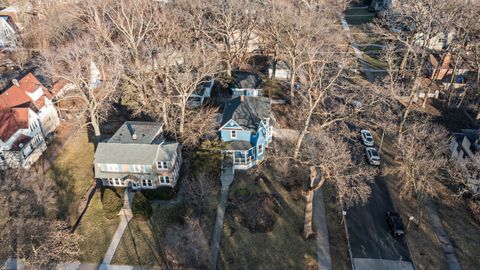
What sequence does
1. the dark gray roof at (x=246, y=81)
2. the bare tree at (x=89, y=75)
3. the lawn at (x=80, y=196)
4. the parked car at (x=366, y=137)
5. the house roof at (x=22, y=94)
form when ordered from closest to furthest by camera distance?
the lawn at (x=80, y=196) → the bare tree at (x=89, y=75) → the parked car at (x=366, y=137) → the house roof at (x=22, y=94) → the dark gray roof at (x=246, y=81)

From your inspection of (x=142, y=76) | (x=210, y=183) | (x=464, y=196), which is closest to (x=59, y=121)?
(x=142, y=76)

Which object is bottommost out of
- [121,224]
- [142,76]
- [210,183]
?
[121,224]

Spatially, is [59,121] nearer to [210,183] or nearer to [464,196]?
[210,183]

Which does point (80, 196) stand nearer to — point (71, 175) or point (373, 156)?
point (71, 175)

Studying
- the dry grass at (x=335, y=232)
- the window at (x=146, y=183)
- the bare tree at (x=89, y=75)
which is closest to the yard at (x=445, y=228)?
the dry grass at (x=335, y=232)

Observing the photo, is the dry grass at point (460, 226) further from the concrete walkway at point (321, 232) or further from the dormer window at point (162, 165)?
the dormer window at point (162, 165)
